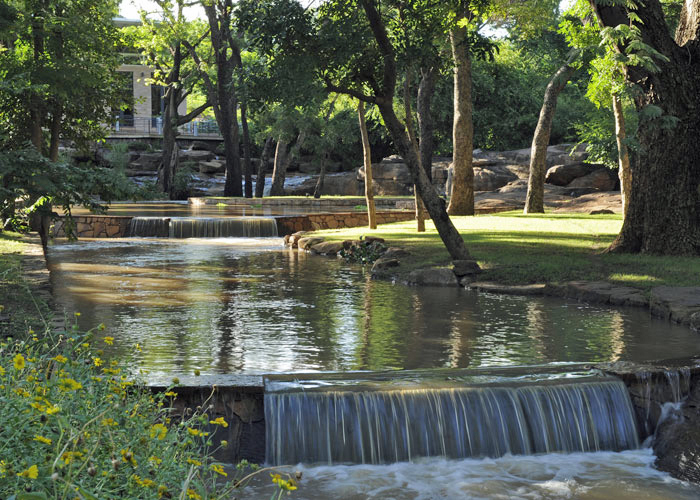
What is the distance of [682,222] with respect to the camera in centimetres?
1625

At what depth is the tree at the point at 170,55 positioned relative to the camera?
41062mm

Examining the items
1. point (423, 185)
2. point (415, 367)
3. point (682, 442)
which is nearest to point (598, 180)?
point (423, 185)

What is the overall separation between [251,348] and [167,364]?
130 centimetres

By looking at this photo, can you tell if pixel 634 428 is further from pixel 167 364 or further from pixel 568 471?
pixel 167 364

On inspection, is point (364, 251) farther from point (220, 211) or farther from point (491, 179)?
point (491, 179)

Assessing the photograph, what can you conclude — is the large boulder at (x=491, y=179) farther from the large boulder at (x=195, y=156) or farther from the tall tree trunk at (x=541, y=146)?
the large boulder at (x=195, y=156)

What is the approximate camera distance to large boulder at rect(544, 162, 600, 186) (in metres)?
36.8

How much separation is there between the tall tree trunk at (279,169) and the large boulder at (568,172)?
14377 mm

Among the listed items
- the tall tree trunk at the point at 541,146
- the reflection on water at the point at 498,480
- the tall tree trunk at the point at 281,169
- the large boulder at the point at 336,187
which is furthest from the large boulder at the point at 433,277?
the large boulder at the point at 336,187

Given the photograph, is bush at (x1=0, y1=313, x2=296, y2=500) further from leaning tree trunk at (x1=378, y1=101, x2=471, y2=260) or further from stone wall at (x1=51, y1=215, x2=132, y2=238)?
stone wall at (x1=51, y1=215, x2=132, y2=238)

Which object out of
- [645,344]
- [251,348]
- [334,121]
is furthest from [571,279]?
[334,121]

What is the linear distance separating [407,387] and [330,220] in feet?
69.8

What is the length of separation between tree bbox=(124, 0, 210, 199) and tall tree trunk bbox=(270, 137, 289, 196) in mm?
5036

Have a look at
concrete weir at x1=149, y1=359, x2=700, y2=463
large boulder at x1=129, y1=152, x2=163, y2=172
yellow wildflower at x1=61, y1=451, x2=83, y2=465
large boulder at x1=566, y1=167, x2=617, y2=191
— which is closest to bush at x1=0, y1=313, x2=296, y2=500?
yellow wildflower at x1=61, y1=451, x2=83, y2=465
